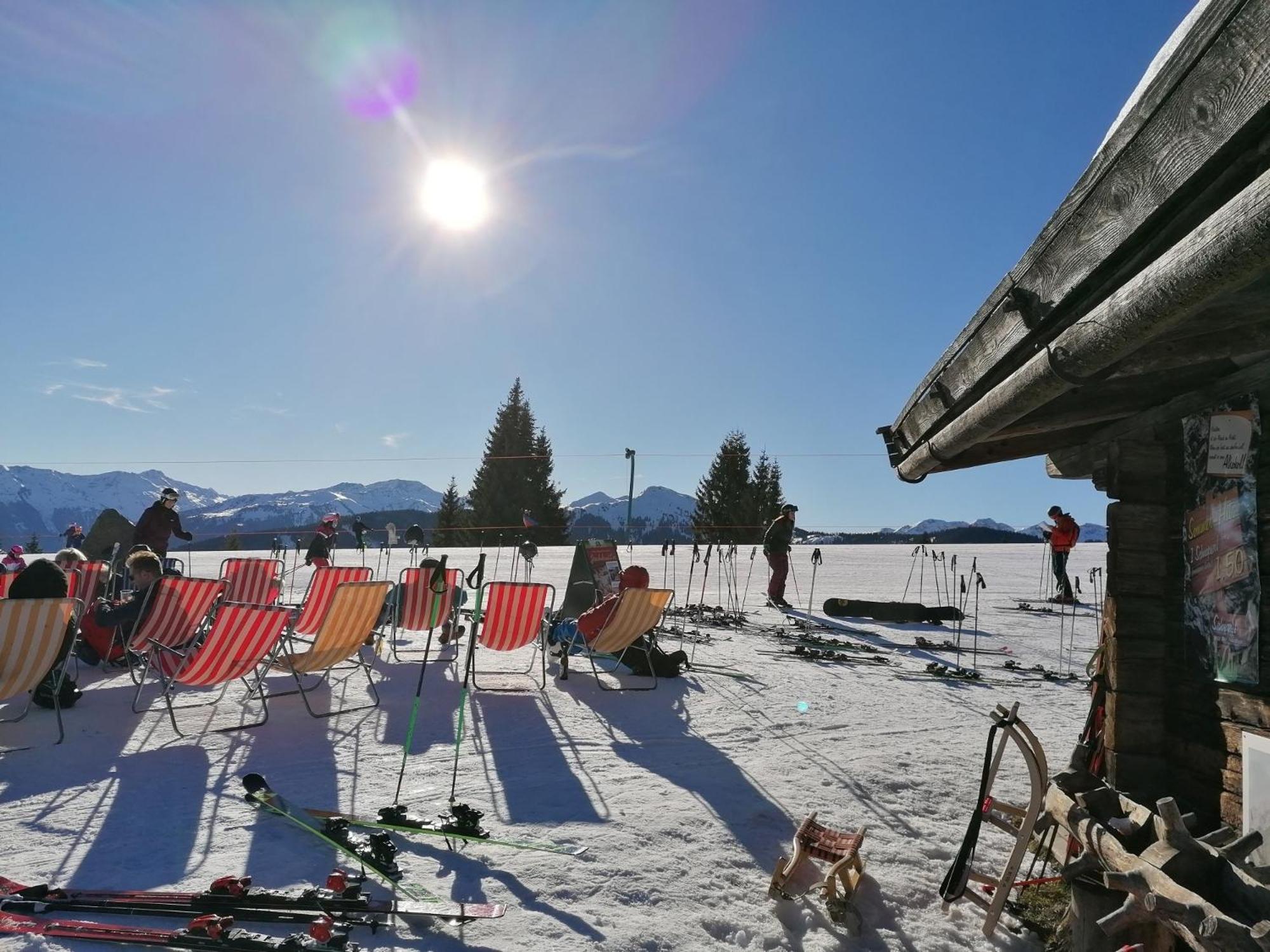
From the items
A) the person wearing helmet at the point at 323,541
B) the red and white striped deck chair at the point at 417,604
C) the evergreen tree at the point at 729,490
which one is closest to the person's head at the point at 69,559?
the red and white striped deck chair at the point at 417,604

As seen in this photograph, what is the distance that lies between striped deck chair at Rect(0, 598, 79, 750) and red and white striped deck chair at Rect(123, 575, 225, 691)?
75cm

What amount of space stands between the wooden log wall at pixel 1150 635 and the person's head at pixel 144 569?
6.95 m

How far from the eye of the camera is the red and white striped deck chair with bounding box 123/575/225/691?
6.09 m

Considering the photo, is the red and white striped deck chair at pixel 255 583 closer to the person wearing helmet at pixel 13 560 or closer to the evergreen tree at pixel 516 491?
the person wearing helmet at pixel 13 560

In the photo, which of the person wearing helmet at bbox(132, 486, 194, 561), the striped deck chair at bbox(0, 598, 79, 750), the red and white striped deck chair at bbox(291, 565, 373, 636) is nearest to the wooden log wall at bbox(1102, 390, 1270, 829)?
the striped deck chair at bbox(0, 598, 79, 750)

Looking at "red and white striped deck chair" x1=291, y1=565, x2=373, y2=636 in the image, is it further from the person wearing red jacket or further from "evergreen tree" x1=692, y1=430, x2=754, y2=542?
"evergreen tree" x1=692, y1=430, x2=754, y2=542

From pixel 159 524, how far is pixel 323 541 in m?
3.04

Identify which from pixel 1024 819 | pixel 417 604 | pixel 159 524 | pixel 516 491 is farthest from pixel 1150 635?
pixel 516 491

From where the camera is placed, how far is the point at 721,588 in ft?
53.4

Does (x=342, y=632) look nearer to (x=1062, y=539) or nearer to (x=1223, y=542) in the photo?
(x=1223, y=542)

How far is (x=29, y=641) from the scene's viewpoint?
4984 mm

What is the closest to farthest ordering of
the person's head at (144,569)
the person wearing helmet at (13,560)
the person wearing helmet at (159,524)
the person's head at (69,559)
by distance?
1. the person's head at (144,569)
2. the person's head at (69,559)
3. the person wearing helmet at (159,524)
4. the person wearing helmet at (13,560)

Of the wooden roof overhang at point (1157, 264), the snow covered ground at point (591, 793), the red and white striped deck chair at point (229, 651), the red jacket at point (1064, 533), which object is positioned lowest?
the snow covered ground at point (591, 793)

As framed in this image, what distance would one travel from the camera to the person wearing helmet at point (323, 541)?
12.4 m
